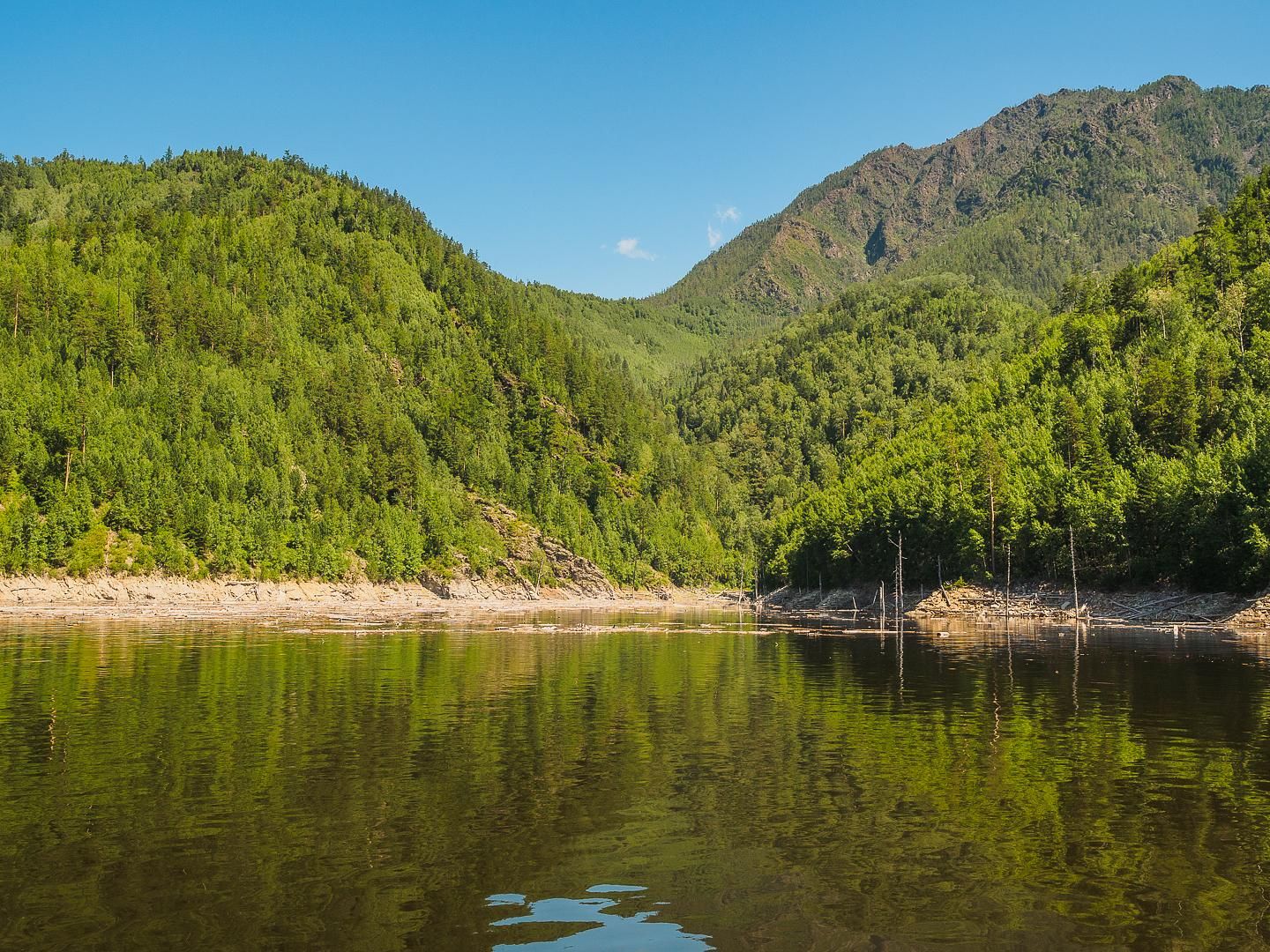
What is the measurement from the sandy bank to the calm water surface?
3286 inches

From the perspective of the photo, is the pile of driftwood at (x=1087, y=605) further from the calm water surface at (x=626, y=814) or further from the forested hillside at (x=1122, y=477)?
the calm water surface at (x=626, y=814)

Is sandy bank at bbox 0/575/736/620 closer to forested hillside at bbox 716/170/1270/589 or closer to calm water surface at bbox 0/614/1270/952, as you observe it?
forested hillside at bbox 716/170/1270/589

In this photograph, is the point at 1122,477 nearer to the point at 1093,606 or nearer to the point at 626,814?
the point at 1093,606

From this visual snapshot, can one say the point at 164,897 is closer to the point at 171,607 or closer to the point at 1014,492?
the point at 171,607

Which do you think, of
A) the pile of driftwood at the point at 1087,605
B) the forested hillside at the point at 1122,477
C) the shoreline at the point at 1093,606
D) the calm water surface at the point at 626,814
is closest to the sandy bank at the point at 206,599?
the shoreline at the point at 1093,606

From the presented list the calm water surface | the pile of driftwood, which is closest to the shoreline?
the pile of driftwood

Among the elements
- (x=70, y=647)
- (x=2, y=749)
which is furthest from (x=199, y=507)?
(x=2, y=749)

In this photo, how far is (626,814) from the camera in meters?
23.8

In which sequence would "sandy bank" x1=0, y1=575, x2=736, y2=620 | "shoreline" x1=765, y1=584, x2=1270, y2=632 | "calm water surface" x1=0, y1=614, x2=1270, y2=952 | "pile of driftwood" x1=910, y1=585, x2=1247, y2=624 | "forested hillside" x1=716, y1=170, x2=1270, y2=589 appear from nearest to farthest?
"calm water surface" x1=0, y1=614, x2=1270, y2=952 < "shoreline" x1=765, y1=584, x2=1270, y2=632 < "pile of driftwood" x1=910, y1=585, x2=1247, y2=624 < "forested hillside" x1=716, y1=170, x2=1270, y2=589 < "sandy bank" x1=0, y1=575, x2=736, y2=620

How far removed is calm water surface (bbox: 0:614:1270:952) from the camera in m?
16.4

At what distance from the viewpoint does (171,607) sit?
13450 cm

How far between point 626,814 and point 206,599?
479ft

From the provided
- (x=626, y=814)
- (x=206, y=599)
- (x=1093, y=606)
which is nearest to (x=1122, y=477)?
(x=1093, y=606)

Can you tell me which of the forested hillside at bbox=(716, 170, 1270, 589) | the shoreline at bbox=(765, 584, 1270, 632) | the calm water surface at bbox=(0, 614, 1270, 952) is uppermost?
the forested hillside at bbox=(716, 170, 1270, 589)
